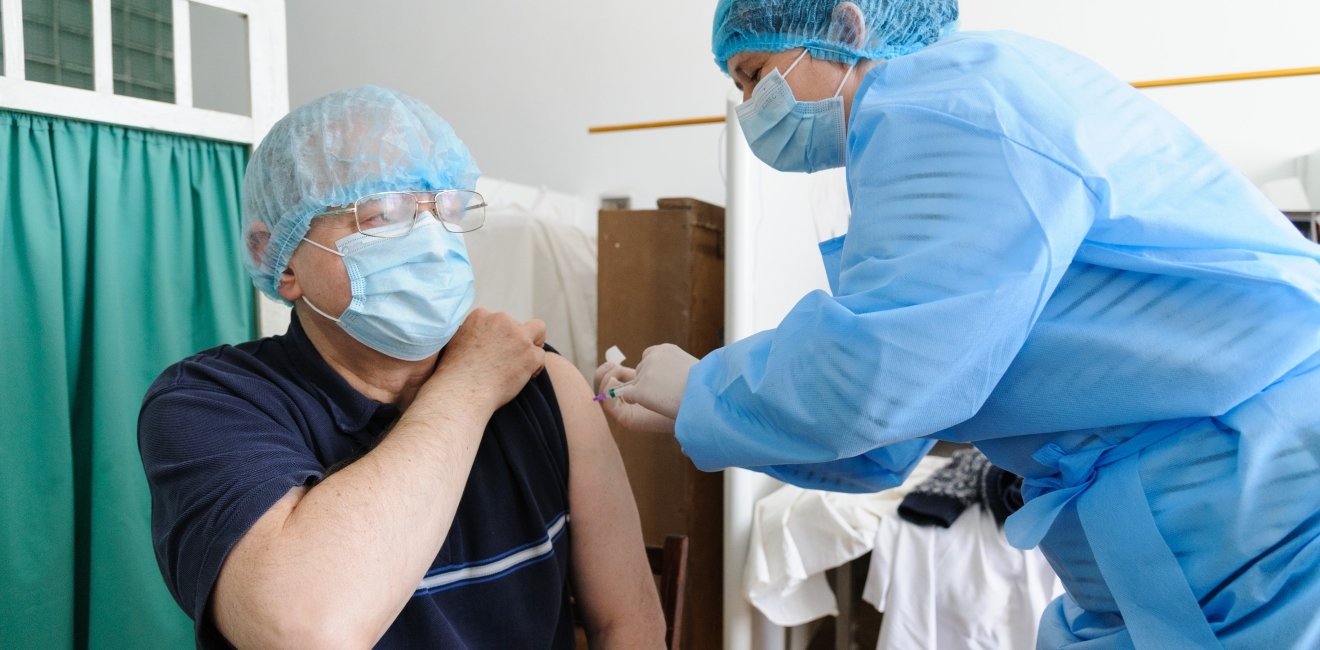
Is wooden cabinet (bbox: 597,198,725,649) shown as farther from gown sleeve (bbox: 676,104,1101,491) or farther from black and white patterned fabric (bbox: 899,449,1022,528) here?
gown sleeve (bbox: 676,104,1101,491)

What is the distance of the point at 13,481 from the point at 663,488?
1.45m

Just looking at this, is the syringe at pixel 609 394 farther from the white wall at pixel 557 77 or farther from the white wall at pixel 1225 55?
A: the white wall at pixel 1225 55

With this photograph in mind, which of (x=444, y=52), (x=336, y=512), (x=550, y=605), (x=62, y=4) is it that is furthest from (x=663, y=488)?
(x=444, y=52)

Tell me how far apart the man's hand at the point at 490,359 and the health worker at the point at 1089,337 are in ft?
1.38

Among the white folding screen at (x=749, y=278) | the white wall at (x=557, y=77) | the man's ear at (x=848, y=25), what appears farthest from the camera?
the white wall at (x=557, y=77)

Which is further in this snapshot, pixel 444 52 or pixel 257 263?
pixel 444 52

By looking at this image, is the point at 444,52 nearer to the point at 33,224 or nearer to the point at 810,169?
the point at 33,224

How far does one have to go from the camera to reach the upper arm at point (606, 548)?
126 cm

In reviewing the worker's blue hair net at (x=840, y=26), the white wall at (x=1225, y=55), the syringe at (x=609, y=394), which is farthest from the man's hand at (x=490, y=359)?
the white wall at (x=1225, y=55)

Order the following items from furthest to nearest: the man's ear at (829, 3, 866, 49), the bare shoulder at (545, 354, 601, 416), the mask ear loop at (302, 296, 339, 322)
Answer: the bare shoulder at (545, 354, 601, 416) < the mask ear loop at (302, 296, 339, 322) < the man's ear at (829, 3, 866, 49)

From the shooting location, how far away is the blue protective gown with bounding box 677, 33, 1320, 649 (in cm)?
77

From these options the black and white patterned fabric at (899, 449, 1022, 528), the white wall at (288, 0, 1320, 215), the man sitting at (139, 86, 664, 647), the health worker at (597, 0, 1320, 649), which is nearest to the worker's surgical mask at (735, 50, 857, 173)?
the health worker at (597, 0, 1320, 649)

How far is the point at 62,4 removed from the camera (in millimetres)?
1561

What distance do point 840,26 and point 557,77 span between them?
268 cm
